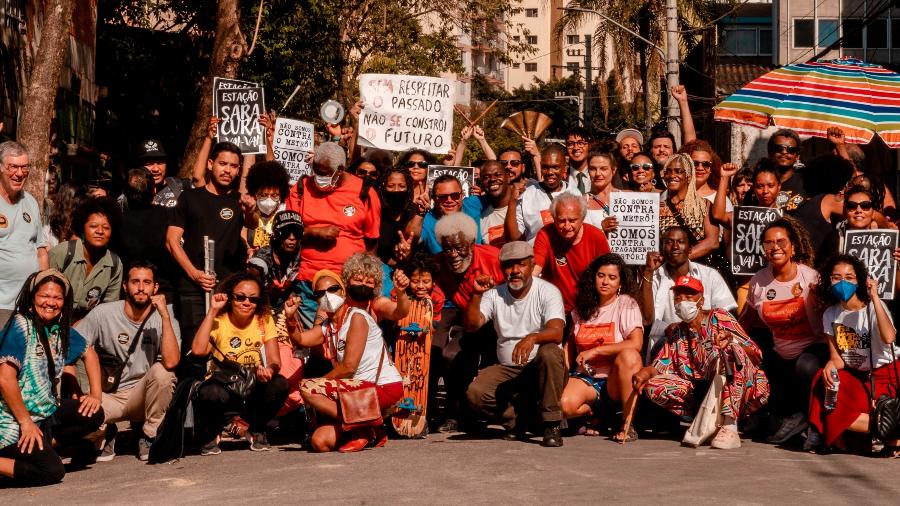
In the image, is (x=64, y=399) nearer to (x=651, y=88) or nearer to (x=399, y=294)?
(x=399, y=294)

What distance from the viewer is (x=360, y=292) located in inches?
401

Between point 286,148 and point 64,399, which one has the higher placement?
point 286,148

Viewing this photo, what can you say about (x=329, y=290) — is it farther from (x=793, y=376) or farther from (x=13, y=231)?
(x=793, y=376)

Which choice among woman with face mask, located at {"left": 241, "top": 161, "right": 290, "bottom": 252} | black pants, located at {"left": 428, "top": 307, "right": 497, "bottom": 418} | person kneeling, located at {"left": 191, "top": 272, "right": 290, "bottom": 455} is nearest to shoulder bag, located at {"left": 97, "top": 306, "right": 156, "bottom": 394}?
person kneeling, located at {"left": 191, "top": 272, "right": 290, "bottom": 455}

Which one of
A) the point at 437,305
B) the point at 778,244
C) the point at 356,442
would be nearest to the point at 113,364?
the point at 356,442

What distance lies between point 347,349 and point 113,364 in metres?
1.79

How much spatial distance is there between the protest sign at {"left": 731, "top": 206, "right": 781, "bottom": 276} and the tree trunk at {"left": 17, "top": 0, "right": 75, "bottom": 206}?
6.86 m

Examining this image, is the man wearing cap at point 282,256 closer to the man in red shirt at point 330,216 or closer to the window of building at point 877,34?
the man in red shirt at point 330,216

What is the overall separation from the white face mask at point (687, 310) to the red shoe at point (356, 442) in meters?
2.52

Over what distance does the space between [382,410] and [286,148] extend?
→ 4080 millimetres

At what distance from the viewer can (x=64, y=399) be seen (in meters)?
9.30

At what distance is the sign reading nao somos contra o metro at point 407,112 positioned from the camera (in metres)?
13.4

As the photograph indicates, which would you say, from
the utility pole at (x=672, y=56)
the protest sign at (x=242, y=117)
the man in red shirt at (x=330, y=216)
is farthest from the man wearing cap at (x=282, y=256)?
the utility pole at (x=672, y=56)

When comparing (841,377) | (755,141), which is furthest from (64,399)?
(755,141)
